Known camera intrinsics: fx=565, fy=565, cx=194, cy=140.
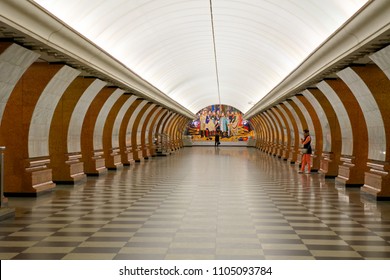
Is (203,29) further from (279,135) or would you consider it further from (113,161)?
(279,135)

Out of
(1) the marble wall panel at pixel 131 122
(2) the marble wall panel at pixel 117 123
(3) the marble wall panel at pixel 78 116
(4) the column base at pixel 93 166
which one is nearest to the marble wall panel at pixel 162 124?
(1) the marble wall panel at pixel 131 122

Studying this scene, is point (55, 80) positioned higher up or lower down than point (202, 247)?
higher up

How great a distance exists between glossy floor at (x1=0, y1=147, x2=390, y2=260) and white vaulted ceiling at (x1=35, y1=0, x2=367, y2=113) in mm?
→ 3940

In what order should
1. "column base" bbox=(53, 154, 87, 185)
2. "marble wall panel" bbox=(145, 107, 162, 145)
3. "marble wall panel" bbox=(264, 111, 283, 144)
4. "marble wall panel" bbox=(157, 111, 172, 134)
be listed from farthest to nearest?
1. "marble wall panel" bbox=(157, 111, 172, 134)
2. "marble wall panel" bbox=(264, 111, 283, 144)
3. "marble wall panel" bbox=(145, 107, 162, 145)
4. "column base" bbox=(53, 154, 87, 185)

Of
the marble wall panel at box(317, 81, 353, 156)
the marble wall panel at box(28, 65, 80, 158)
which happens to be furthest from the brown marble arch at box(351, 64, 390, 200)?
the marble wall panel at box(28, 65, 80, 158)

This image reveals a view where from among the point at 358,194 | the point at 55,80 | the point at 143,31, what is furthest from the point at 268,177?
the point at 55,80

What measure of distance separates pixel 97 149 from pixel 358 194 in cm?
985

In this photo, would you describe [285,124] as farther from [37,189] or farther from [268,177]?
[37,189]

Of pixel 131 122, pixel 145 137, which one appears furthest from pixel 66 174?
pixel 145 137

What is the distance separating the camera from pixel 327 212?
10.8 m

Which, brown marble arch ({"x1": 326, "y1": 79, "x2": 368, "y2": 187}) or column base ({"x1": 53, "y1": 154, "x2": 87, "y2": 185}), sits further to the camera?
column base ({"x1": 53, "y1": 154, "x2": 87, "y2": 185})

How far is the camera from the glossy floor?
7035 millimetres

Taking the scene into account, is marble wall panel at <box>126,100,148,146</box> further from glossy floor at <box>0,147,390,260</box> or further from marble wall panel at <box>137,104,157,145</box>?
glossy floor at <box>0,147,390,260</box>

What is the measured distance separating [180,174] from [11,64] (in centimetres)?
1043
